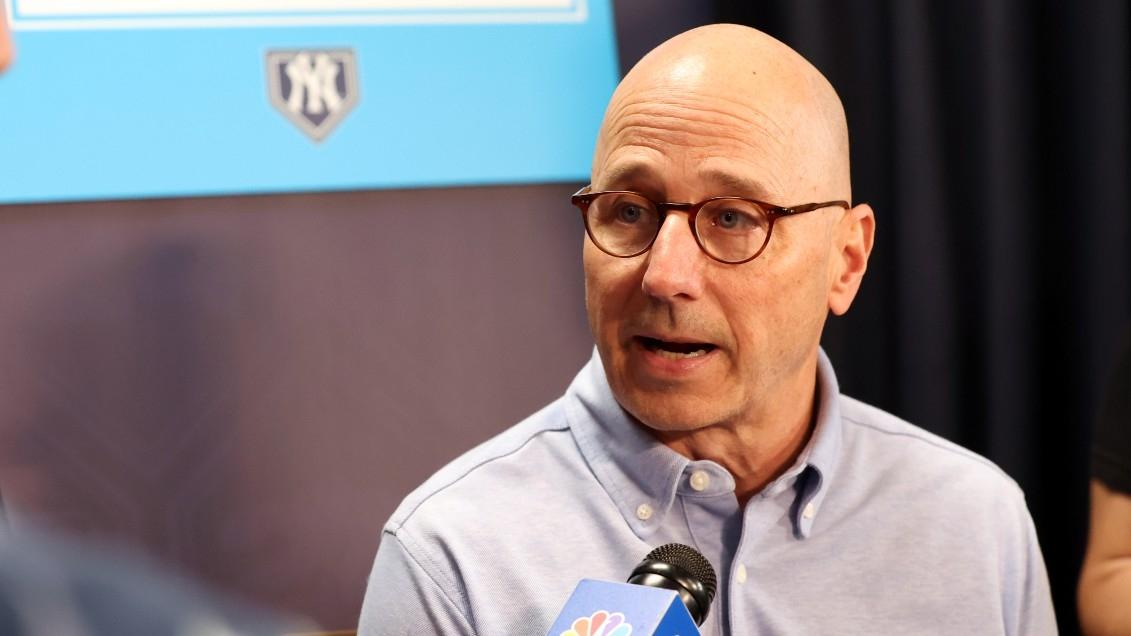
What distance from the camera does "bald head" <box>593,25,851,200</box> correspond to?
1441 mm

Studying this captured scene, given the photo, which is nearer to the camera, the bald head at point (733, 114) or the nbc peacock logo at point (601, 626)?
the nbc peacock logo at point (601, 626)

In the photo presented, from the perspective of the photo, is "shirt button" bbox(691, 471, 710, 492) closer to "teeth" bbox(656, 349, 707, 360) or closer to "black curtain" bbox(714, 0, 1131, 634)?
"teeth" bbox(656, 349, 707, 360)

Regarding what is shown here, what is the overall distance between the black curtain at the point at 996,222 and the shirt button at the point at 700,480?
1091 millimetres

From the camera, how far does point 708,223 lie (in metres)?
1.45

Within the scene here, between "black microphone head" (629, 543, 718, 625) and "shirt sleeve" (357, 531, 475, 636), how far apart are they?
0.41 meters

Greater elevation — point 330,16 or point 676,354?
point 330,16

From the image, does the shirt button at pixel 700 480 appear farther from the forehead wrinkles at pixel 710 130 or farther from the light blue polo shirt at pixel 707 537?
the forehead wrinkles at pixel 710 130

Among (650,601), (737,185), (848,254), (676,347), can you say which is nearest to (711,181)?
(737,185)

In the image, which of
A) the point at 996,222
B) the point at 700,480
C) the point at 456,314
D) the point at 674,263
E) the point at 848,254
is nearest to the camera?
the point at 674,263

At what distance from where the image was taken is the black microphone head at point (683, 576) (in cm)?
107

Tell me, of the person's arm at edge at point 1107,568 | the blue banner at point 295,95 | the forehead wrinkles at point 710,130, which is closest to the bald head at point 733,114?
the forehead wrinkles at point 710,130

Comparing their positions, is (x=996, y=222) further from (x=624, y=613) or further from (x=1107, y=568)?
(x=624, y=613)

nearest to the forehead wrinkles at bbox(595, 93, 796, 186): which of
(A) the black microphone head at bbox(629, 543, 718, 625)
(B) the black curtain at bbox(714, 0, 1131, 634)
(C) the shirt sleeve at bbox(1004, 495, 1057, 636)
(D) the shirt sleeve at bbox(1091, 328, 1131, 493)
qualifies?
(A) the black microphone head at bbox(629, 543, 718, 625)

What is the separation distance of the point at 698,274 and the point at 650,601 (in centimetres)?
51
